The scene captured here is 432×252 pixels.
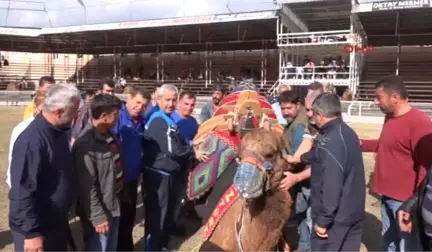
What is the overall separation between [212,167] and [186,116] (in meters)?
0.92

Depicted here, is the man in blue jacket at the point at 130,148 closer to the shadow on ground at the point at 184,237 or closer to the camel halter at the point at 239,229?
the shadow on ground at the point at 184,237

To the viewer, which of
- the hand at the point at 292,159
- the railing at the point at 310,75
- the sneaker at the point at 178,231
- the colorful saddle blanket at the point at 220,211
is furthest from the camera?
the railing at the point at 310,75

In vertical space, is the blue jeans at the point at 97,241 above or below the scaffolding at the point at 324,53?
below

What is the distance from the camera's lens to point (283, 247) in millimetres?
3299

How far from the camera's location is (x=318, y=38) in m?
23.6

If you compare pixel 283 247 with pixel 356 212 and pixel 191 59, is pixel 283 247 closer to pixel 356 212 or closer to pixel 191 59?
pixel 356 212

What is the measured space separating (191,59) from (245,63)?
4.52m

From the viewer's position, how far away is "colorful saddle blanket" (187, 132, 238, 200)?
153 inches

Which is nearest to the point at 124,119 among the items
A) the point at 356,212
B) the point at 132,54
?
the point at 356,212

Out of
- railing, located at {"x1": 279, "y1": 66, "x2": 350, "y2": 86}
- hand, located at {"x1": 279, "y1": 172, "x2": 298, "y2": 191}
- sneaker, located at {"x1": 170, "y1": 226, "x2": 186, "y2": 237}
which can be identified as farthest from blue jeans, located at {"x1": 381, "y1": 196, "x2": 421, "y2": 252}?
railing, located at {"x1": 279, "y1": 66, "x2": 350, "y2": 86}

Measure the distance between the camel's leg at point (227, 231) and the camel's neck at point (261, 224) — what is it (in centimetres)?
13

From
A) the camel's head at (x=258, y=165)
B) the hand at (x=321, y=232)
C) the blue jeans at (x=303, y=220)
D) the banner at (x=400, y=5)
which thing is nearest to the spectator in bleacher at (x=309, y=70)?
the banner at (x=400, y=5)

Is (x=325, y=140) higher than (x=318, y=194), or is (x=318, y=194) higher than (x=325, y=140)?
(x=325, y=140)

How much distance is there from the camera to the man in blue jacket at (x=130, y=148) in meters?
3.74
